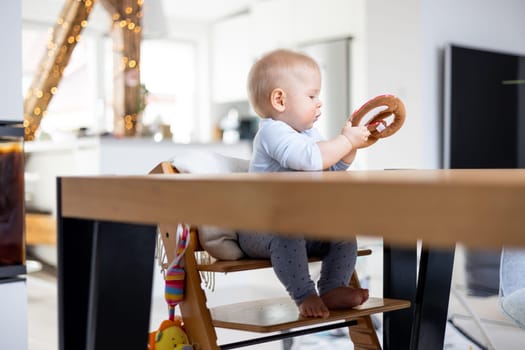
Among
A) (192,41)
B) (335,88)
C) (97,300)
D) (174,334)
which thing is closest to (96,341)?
(97,300)

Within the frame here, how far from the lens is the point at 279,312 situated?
1.60m

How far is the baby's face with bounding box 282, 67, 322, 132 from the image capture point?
1683 mm

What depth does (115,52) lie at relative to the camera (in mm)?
4574

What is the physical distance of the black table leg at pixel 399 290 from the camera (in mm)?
1778

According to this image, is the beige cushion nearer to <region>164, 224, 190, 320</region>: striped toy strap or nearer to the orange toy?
<region>164, 224, 190, 320</region>: striped toy strap

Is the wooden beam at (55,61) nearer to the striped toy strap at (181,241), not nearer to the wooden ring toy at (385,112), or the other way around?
the striped toy strap at (181,241)

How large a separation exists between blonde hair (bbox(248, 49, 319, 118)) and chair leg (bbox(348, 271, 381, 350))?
1.84 feet

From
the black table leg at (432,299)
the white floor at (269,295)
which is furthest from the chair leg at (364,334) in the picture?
the white floor at (269,295)

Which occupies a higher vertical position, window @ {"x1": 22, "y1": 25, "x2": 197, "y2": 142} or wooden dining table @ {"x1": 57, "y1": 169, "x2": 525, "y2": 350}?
window @ {"x1": 22, "y1": 25, "x2": 197, "y2": 142}

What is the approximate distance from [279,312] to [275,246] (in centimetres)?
17

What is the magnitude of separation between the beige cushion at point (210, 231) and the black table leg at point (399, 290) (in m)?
0.39

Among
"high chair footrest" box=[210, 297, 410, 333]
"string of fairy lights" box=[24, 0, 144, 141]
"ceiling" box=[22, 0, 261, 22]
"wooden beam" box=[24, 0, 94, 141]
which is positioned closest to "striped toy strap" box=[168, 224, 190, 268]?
"high chair footrest" box=[210, 297, 410, 333]

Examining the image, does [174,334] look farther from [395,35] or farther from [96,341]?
[395,35]

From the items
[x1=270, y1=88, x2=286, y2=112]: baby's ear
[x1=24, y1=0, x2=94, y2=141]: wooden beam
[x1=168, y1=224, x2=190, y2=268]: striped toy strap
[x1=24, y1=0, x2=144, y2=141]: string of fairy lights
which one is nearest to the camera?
[x1=168, y1=224, x2=190, y2=268]: striped toy strap
